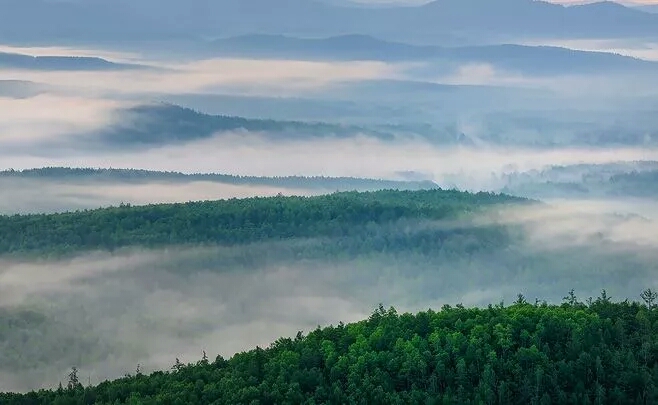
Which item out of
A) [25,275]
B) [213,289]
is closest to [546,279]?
[213,289]

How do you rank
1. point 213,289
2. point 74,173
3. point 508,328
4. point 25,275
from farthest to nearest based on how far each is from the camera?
point 74,173 < point 213,289 < point 25,275 < point 508,328

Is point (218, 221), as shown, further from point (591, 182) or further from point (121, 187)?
point (591, 182)

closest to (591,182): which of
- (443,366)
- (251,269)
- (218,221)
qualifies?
(218,221)

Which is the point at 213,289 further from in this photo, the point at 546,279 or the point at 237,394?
the point at 237,394

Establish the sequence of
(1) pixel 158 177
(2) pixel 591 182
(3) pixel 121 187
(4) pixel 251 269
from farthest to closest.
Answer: (2) pixel 591 182 → (1) pixel 158 177 → (3) pixel 121 187 → (4) pixel 251 269

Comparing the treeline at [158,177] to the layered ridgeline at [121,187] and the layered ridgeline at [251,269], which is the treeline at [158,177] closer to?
the layered ridgeline at [121,187]

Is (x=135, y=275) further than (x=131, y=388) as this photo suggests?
Yes

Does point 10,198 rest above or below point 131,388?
above
